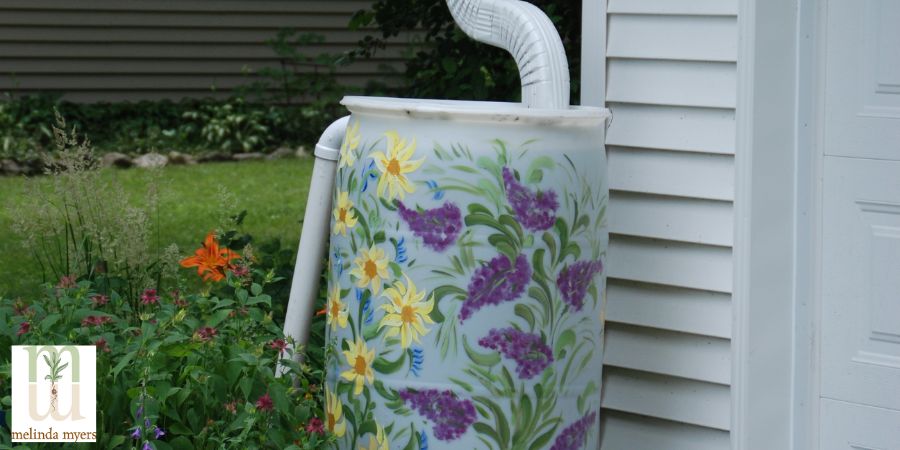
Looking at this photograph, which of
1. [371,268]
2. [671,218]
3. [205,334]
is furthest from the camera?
[671,218]

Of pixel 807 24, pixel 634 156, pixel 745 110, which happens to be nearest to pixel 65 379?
pixel 634 156

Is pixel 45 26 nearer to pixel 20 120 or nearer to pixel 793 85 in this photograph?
pixel 20 120

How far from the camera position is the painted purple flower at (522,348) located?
2500mm

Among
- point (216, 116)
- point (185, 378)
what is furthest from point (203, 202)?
point (185, 378)

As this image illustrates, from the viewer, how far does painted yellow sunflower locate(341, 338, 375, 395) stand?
2.61 m

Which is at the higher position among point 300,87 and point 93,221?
point 300,87

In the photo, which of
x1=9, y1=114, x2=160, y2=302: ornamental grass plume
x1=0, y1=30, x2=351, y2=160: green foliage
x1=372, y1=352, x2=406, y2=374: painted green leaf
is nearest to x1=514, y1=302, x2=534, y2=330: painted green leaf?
x1=372, y1=352, x2=406, y2=374: painted green leaf

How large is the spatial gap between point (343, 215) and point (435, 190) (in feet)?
0.97

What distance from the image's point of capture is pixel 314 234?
3.00 m

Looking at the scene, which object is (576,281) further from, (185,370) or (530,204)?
(185,370)

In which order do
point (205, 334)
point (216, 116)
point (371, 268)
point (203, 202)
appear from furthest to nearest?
point (216, 116)
point (203, 202)
point (205, 334)
point (371, 268)

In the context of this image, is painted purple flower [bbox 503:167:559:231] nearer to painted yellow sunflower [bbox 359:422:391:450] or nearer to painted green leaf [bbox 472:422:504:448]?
painted green leaf [bbox 472:422:504:448]

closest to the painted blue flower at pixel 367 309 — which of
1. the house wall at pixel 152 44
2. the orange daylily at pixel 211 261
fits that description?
the orange daylily at pixel 211 261

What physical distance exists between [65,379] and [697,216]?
1602 millimetres
